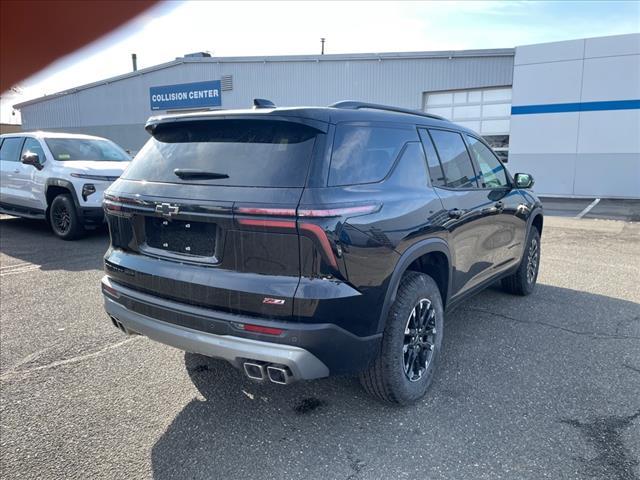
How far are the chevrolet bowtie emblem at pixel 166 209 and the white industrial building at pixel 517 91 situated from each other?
17.0 meters

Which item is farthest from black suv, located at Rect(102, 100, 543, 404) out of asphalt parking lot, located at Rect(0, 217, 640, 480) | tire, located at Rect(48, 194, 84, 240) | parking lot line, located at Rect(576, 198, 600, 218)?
parking lot line, located at Rect(576, 198, 600, 218)

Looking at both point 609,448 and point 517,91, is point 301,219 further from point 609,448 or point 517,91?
point 517,91

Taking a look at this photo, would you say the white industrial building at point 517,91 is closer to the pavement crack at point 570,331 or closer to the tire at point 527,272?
the tire at point 527,272

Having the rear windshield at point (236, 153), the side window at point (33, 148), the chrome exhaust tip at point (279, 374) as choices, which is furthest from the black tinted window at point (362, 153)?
the side window at point (33, 148)

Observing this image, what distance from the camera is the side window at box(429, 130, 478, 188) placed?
3.62 meters

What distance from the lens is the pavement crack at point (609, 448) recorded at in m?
2.48

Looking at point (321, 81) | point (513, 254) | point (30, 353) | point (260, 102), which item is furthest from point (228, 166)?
point (321, 81)

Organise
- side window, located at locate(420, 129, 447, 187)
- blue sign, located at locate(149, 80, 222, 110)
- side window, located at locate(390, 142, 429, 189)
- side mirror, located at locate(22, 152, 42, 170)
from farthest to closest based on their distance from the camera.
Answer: blue sign, located at locate(149, 80, 222, 110)
side mirror, located at locate(22, 152, 42, 170)
side window, located at locate(420, 129, 447, 187)
side window, located at locate(390, 142, 429, 189)

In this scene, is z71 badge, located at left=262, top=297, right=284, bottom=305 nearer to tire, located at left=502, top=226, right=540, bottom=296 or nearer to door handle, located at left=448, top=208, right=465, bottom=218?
door handle, located at left=448, top=208, right=465, bottom=218

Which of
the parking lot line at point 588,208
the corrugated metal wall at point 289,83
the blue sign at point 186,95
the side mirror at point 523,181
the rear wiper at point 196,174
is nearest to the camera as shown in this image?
the rear wiper at point 196,174

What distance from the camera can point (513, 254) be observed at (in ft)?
15.8

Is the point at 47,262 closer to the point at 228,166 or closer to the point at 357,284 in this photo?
the point at 228,166

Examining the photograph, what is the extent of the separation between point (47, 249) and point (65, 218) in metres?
0.73

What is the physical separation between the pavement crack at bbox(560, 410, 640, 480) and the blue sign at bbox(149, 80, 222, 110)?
2409 cm
